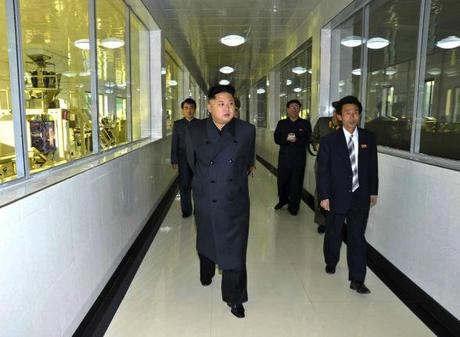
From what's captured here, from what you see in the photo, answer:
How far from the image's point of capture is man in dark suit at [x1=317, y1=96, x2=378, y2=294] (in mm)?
3201

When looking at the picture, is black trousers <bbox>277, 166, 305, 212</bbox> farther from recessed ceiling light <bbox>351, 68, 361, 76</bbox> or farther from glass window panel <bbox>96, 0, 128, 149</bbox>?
glass window panel <bbox>96, 0, 128, 149</bbox>

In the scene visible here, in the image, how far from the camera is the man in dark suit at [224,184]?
2711 mm

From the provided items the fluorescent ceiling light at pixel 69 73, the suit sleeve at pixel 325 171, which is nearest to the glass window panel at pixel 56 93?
the fluorescent ceiling light at pixel 69 73

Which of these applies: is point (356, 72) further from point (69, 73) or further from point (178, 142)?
point (69, 73)

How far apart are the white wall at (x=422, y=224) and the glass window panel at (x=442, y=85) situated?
1.07 feet

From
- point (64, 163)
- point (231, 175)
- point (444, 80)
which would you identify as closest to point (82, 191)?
point (64, 163)

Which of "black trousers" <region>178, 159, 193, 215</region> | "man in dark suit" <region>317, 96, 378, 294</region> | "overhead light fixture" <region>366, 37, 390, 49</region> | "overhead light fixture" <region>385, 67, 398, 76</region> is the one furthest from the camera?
"black trousers" <region>178, 159, 193, 215</region>

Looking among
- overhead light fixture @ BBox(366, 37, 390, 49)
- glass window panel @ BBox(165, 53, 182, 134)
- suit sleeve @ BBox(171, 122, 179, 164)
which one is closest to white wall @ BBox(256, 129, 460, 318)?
overhead light fixture @ BBox(366, 37, 390, 49)

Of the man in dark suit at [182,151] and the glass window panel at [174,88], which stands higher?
the glass window panel at [174,88]

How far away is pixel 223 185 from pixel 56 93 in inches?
83.3

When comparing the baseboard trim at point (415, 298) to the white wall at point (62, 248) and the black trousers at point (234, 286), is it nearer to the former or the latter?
the black trousers at point (234, 286)

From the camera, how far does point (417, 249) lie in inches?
124

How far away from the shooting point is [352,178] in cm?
321

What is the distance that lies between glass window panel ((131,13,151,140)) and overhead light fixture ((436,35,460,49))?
3977 mm
